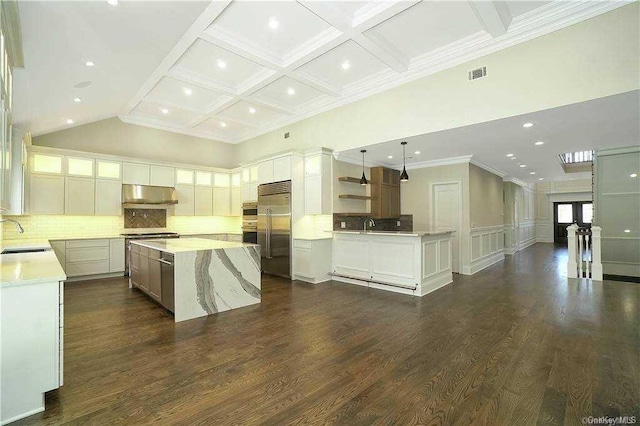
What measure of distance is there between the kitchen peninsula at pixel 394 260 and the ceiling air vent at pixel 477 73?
2402 millimetres

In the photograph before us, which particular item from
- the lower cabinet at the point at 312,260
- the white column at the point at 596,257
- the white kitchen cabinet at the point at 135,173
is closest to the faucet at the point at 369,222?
the lower cabinet at the point at 312,260

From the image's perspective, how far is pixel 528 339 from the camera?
9.97ft

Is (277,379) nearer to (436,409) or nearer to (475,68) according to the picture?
(436,409)

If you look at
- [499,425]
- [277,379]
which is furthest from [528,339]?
[277,379]

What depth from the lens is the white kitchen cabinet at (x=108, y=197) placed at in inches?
244

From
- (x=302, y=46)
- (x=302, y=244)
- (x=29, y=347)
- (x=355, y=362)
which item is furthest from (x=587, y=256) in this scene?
(x=29, y=347)

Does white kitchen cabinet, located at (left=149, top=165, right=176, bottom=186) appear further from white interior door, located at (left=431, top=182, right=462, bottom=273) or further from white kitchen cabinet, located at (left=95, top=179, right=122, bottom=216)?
white interior door, located at (left=431, top=182, right=462, bottom=273)

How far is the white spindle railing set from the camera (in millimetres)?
5695

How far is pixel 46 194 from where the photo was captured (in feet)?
18.4

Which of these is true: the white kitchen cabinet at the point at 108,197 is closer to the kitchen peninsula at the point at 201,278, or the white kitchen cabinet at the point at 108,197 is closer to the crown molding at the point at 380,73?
the crown molding at the point at 380,73

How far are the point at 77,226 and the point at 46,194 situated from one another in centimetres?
88

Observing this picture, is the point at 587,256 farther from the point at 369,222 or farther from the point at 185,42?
the point at 185,42

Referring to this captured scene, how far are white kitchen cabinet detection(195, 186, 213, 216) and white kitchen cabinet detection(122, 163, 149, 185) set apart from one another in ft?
3.91

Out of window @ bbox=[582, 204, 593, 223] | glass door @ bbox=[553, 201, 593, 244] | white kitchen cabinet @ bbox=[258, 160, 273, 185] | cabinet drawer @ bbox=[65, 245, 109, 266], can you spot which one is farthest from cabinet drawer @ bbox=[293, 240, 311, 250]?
window @ bbox=[582, 204, 593, 223]
